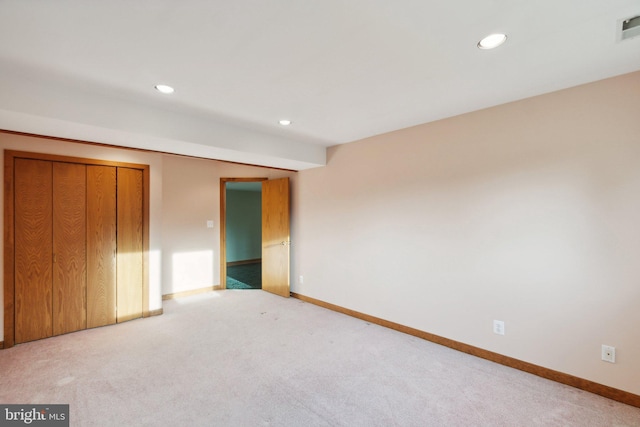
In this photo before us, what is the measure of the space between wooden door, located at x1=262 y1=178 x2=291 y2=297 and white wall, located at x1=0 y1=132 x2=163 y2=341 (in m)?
1.77

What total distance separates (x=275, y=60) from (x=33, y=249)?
330cm

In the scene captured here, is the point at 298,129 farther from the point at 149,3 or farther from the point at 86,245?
the point at 86,245

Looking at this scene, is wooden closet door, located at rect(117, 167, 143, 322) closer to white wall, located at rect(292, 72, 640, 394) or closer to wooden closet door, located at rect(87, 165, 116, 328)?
wooden closet door, located at rect(87, 165, 116, 328)

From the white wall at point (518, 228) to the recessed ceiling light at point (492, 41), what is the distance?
111 centimetres

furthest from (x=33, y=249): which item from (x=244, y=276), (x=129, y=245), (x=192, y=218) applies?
(x=244, y=276)

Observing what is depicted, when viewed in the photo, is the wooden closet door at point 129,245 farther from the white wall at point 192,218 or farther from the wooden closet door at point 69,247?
the white wall at point 192,218

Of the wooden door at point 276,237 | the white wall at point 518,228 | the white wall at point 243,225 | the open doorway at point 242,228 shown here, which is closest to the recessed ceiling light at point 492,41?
the white wall at point 518,228

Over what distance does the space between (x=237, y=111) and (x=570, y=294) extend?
331cm

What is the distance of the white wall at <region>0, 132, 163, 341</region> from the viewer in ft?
10.1

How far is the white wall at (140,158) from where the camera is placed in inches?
121

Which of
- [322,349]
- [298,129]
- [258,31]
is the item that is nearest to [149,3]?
[258,31]

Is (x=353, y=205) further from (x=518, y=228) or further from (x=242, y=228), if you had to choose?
(x=242, y=228)

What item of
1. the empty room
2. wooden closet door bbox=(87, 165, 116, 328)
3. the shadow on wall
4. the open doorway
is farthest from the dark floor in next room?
wooden closet door bbox=(87, 165, 116, 328)

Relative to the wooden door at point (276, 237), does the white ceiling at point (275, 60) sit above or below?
above
